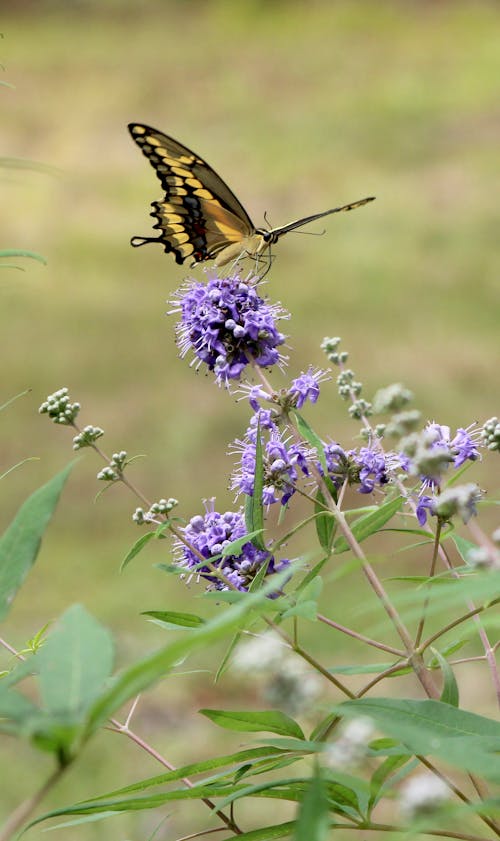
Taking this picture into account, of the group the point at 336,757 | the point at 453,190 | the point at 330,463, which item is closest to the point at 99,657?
the point at 336,757

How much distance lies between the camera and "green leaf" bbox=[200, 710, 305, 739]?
691mm

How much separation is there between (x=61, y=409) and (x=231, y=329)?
0.18 m

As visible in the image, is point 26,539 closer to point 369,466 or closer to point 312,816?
point 312,816

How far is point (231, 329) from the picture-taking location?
0.91 meters

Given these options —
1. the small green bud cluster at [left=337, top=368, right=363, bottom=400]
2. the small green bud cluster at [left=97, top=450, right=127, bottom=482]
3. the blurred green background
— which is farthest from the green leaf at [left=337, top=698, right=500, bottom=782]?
the blurred green background

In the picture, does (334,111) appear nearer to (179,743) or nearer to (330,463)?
(179,743)

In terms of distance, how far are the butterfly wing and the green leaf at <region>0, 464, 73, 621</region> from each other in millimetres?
930

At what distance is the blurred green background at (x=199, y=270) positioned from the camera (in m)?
4.19

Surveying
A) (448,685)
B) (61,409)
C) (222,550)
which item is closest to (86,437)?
(61,409)

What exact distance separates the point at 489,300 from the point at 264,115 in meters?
2.61

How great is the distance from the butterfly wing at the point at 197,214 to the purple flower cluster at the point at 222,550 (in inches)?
24.5

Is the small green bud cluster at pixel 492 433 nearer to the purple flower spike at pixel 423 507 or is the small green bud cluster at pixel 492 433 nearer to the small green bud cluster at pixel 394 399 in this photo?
the purple flower spike at pixel 423 507

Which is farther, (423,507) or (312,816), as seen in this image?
(423,507)

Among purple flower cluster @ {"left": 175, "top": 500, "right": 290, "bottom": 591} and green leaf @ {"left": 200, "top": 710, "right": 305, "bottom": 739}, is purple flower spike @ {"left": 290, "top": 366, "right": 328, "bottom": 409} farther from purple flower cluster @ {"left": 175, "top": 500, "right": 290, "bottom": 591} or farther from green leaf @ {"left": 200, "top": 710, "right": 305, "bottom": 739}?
green leaf @ {"left": 200, "top": 710, "right": 305, "bottom": 739}
